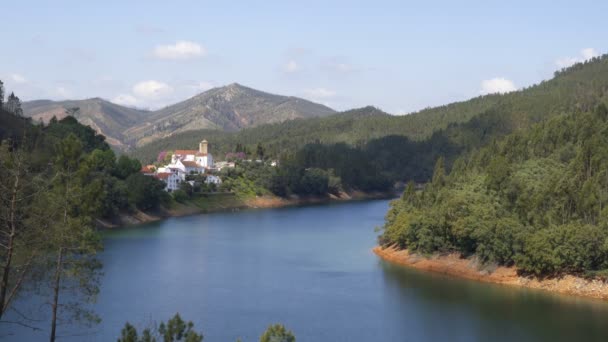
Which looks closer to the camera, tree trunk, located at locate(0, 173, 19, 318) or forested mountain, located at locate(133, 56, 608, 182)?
tree trunk, located at locate(0, 173, 19, 318)

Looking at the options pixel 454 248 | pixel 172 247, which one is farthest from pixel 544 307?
pixel 172 247

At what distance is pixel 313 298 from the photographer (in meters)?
34.2

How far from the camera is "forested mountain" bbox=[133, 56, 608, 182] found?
117375mm

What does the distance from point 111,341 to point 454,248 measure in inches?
847

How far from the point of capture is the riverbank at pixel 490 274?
33.7 m

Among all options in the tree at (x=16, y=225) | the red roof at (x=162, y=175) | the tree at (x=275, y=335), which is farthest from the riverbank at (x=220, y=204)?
the tree at (x=275, y=335)

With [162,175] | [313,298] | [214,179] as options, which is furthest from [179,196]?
[313,298]

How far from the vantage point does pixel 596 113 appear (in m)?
51.5

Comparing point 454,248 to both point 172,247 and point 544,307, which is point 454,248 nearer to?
point 544,307

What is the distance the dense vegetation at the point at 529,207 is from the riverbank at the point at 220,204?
2684 cm

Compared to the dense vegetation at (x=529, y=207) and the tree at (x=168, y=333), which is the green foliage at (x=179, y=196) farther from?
the tree at (x=168, y=333)

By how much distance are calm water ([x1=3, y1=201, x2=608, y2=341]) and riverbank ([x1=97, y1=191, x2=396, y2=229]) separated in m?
12.4

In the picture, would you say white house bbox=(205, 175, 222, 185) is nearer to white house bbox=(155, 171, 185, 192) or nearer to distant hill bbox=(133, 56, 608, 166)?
white house bbox=(155, 171, 185, 192)

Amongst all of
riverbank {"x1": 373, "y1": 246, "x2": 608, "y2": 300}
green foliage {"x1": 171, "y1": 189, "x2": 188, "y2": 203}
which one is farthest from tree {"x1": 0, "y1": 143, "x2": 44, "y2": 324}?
green foliage {"x1": 171, "y1": 189, "x2": 188, "y2": 203}
